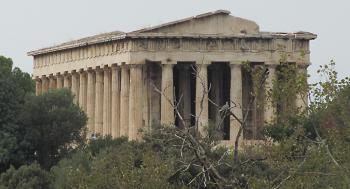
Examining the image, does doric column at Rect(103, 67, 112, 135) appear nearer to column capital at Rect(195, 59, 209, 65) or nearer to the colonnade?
the colonnade

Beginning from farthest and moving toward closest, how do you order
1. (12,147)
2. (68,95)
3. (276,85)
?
(68,95)
(12,147)
(276,85)

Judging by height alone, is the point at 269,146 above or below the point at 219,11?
below

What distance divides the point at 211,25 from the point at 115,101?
585cm

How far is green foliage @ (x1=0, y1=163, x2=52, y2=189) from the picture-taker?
50.7 m

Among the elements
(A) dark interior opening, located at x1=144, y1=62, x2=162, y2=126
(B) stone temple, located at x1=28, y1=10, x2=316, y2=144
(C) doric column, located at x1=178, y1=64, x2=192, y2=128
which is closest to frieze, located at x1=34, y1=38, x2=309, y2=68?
(B) stone temple, located at x1=28, y1=10, x2=316, y2=144

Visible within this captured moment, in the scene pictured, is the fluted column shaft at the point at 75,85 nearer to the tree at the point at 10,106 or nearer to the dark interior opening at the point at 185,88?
the dark interior opening at the point at 185,88

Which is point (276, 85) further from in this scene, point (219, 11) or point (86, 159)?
point (219, 11)

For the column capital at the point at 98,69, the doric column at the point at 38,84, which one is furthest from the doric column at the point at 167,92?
the doric column at the point at 38,84

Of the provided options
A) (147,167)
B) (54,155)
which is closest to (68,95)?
(54,155)

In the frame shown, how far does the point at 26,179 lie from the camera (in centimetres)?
5122

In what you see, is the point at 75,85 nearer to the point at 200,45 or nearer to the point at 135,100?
the point at 135,100

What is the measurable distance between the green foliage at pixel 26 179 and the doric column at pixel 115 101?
16750 mm

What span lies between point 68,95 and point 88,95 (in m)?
9.69

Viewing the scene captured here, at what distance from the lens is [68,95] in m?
63.4
